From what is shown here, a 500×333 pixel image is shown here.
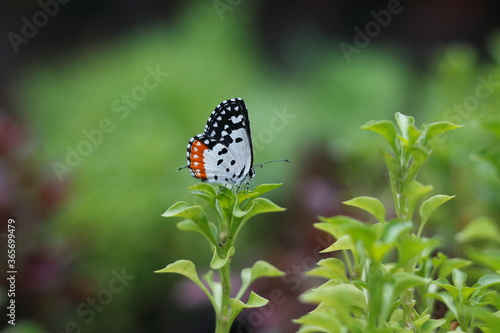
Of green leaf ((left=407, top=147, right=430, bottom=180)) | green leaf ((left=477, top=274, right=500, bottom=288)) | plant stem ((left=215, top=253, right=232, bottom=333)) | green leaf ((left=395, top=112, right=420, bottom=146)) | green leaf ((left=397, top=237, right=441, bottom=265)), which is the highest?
green leaf ((left=395, top=112, right=420, bottom=146))

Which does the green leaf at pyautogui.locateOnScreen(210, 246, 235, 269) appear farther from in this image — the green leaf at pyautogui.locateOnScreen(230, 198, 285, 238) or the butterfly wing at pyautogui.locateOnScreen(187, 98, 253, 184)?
the butterfly wing at pyautogui.locateOnScreen(187, 98, 253, 184)

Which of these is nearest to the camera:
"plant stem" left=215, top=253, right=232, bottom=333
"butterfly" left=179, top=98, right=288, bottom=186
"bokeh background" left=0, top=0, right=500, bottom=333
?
"plant stem" left=215, top=253, right=232, bottom=333

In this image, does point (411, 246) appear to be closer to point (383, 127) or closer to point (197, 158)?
point (383, 127)

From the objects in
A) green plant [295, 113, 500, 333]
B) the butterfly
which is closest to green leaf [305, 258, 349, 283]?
green plant [295, 113, 500, 333]

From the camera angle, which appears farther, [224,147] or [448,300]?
[224,147]

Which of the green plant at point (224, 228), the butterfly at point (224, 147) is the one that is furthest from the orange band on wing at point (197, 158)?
the green plant at point (224, 228)

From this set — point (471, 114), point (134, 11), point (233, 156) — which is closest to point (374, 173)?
point (471, 114)

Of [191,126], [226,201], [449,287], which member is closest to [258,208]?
[226,201]
